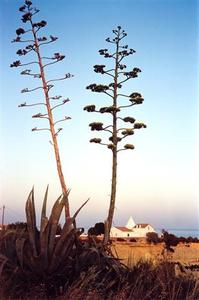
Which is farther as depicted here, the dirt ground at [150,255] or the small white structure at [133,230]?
the small white structure at [133,230]

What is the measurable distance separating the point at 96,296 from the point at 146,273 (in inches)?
48.5

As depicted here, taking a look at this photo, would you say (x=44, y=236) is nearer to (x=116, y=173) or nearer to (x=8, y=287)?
(x=8, y=287)

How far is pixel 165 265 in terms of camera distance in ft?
21.5

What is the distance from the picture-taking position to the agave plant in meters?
6.09

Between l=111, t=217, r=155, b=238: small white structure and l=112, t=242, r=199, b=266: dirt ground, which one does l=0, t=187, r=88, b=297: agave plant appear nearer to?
l=112, t=242, r=199, b=266: dirt ground

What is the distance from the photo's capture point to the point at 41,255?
612cm

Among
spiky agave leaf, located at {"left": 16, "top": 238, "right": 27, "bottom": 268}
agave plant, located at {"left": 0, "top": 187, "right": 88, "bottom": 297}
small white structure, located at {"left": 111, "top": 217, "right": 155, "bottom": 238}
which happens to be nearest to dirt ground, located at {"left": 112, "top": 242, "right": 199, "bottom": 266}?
agave plant, located at {"left": 0, "top": 187, "right": 88, "bottom": 297}

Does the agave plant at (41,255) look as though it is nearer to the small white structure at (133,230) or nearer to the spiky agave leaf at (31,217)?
the spiky agave leaf at (31,217)

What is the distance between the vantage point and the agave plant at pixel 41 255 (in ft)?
20.0

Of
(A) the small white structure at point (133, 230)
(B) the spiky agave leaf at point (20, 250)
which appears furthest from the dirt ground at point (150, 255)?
(A) the small white structure at point (133, 230)

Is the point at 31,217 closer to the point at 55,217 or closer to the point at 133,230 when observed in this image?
the point at 55,217

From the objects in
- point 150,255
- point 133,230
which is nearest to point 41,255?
point 150,255

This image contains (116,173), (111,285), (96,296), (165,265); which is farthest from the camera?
(116,173)

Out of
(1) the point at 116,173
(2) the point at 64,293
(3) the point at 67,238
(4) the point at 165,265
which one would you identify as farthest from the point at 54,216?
(1) the point at 116,173
